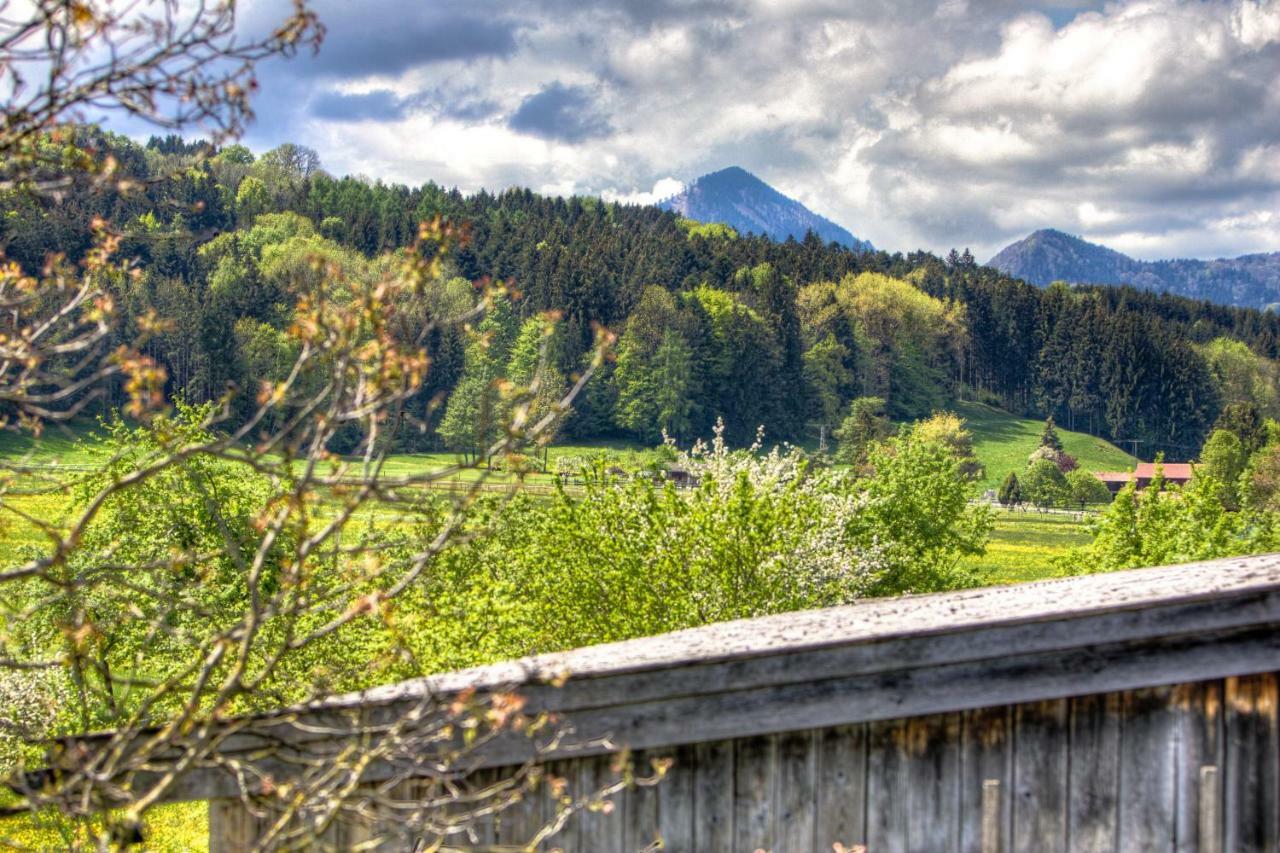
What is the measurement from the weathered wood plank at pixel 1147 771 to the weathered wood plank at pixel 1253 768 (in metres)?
0.24

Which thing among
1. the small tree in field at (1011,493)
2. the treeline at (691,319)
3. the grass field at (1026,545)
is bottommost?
the grass field at (1026,545)

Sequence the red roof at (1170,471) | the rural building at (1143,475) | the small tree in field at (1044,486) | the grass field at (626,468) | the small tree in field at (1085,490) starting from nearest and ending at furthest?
the grass field at (626,468) → the small tree in field at (1044,486) → the small tree in field at (1085,490) → the rural building at (1143,475) → the red roof at (1170,471)

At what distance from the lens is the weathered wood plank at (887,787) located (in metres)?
5.68

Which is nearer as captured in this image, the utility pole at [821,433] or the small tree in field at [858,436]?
the small tree in field at [858,436]

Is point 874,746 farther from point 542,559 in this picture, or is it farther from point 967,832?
point 542,559

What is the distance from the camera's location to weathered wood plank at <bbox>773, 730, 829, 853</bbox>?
5.76 metres

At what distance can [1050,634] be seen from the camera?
543 centimetres

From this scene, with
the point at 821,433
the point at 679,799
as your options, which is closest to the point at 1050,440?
the point at 821,433

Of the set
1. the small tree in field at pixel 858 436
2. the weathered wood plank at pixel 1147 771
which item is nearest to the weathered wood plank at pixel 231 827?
the weathered wood plank at pixel 1147 771

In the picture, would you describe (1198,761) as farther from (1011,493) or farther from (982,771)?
(1011,493)

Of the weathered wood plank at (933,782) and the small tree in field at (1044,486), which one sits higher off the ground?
the weathered wood plank at (933,782)

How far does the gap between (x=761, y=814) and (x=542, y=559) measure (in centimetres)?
1449

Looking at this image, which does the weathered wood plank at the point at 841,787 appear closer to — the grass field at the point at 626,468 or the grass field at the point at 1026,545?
the grass field at the point at 626,468

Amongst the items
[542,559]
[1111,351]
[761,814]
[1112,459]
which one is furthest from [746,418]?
[761,814]
